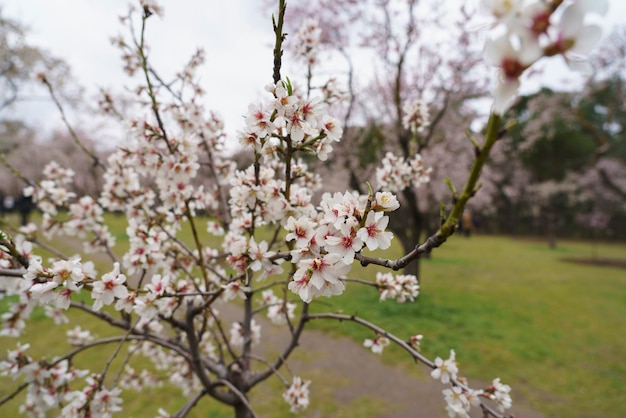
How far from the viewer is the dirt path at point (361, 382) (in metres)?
3.81

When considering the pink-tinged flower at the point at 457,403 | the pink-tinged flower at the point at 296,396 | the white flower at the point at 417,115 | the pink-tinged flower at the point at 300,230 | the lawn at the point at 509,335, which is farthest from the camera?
the lawn at the point at 509,335

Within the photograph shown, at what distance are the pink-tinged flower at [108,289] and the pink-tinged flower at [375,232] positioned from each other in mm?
891

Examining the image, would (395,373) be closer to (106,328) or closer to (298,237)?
(298,237)

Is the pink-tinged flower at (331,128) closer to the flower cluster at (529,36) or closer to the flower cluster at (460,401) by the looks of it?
the flower cluster at (529,36)

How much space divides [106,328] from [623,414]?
772 cm

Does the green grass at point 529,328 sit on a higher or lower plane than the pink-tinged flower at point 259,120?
lower

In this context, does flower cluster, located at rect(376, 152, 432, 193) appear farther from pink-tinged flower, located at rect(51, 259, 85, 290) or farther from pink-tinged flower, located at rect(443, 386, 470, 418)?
pink-tinged flower, located at rect(51, 259, 85, 290)

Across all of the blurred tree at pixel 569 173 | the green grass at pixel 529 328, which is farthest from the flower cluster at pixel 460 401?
the blurred tree at pixel 569 173

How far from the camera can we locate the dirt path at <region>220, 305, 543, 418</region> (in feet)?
12.5

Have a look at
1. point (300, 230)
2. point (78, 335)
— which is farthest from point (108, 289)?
point (78, 335)

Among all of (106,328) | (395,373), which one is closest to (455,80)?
(395,373)

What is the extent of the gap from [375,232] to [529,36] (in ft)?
1.68

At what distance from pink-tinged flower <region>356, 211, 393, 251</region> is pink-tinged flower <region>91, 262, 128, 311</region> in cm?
89

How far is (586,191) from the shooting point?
2112 centimetres
